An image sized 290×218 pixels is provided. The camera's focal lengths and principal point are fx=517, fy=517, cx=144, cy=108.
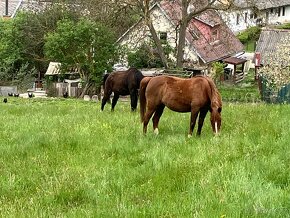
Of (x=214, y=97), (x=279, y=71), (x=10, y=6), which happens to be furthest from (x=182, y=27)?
(x=10, y=6)

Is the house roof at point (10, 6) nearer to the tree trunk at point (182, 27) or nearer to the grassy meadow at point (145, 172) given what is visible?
the tree trunk at point (182, 27)

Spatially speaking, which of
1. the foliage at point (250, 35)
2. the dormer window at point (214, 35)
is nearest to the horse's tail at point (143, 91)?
the dormer window at point (214, 35)

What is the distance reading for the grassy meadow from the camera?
6488mm

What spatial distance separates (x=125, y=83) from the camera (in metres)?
20.0

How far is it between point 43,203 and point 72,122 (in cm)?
813

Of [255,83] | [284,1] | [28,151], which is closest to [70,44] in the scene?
[255,83]

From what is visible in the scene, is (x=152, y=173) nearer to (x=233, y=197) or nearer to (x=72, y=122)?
(x=233, y=197)

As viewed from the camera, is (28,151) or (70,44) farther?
(70,44)

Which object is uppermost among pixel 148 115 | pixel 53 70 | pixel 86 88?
pixel 53 70

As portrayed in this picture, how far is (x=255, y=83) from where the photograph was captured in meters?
57.4

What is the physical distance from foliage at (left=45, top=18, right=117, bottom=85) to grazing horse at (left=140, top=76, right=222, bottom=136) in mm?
33968

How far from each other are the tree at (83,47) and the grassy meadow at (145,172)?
33.5 metres

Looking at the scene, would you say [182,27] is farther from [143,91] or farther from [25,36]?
[143,91]

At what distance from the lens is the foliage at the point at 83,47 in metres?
46.0
